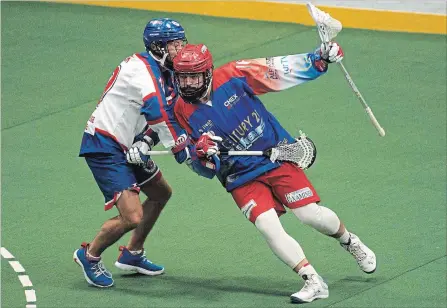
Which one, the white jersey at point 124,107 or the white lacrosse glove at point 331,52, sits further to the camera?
the white jersey at point 124,107

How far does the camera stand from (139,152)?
7.40 meters

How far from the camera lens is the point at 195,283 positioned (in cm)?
776

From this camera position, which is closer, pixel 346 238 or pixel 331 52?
pixel 331 52

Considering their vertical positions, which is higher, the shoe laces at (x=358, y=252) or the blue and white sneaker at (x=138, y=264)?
the blue and white sneaker at (x=138, y=264)

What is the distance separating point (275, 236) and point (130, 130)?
3.73ft

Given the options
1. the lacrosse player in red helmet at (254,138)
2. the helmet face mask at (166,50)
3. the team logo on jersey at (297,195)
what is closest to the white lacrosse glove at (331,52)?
the lacrosse player in red helmet at (254,138)

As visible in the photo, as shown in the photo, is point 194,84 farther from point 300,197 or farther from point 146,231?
point 146,231

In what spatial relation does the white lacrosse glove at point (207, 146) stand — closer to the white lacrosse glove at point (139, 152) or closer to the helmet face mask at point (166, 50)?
the white lacrosse glove at point (139, 152)

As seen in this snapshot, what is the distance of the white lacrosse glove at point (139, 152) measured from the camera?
7.40m

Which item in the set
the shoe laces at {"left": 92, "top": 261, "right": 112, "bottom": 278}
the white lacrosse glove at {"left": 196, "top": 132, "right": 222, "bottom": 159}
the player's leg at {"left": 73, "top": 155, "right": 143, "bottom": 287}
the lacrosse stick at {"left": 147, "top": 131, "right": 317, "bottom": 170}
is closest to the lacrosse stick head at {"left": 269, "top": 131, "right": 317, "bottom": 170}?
the lacrosse stick at {"left": 147, "top": 131, "right": 317, "bottom": 170}

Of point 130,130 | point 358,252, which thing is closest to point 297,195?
point 358,252

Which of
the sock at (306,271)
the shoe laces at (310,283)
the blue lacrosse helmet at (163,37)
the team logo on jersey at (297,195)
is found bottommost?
the shoe laces at (310,283)

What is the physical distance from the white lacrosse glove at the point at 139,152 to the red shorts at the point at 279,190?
0.59 m

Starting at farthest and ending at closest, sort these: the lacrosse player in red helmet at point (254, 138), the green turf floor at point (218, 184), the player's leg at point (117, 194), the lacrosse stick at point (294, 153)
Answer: the green turf floor at point (218, 184) → the player's leg at point (117, 194) → the lacrosse stick at point (294, 153) → the lacrosse player in red helmet at point (254, 138)
